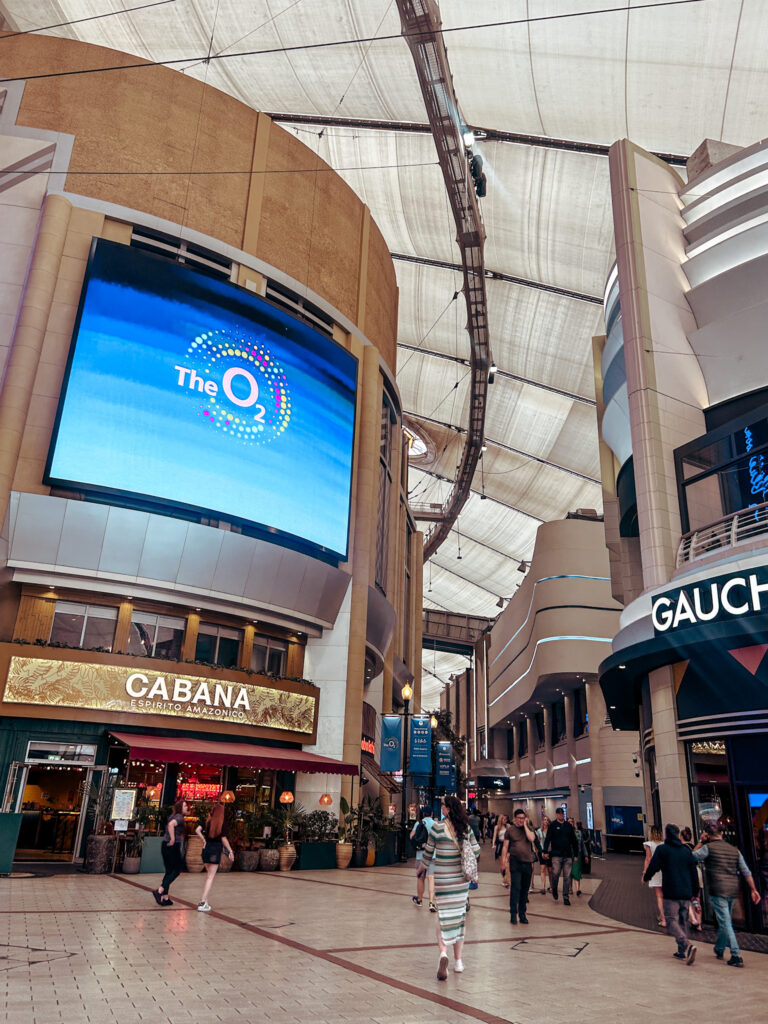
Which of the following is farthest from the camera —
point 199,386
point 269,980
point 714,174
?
point 199,386

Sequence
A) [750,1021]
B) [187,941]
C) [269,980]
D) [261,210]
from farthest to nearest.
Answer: [261,210] < [187,941] < [269,980] < [750,1021]

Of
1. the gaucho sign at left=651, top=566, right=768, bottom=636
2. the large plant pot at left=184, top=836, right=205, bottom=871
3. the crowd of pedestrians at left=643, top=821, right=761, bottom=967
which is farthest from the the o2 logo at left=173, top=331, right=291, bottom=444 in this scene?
the crowd of pedestrians at left=643, top=821, right=761, bottom=967

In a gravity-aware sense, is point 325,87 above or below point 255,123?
above

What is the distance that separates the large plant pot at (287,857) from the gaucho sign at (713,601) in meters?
12.4

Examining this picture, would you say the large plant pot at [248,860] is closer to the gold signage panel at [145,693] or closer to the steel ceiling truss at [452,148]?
the gold signage panel at [145,693]

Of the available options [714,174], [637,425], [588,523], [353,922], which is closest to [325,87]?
[714,174]

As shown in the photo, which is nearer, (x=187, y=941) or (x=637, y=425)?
(x=187, y=941)

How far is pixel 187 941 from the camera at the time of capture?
853 cm

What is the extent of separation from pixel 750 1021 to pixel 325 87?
33316 millimetres

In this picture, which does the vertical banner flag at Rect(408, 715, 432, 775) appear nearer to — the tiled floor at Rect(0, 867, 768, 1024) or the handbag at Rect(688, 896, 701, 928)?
the tiled floor at Rect(0, 867, 768, 1024)

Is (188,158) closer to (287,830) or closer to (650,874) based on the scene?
(287,830)

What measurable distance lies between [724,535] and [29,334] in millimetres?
17829

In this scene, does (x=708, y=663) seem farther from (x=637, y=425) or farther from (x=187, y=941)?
(x=187, y=941)

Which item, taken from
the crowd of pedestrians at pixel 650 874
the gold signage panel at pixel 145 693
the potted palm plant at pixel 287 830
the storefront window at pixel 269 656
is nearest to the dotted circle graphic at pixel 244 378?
the storefront window at pixel 269 656
